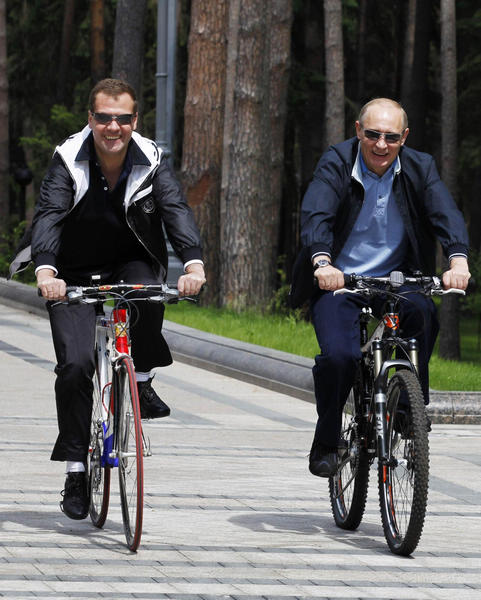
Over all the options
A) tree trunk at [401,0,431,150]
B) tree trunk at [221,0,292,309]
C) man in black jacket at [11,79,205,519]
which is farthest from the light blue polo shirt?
tree trunk at [401,0,431,150]

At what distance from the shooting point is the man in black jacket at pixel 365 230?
6527mm

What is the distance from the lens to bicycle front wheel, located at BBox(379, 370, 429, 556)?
6.08 m

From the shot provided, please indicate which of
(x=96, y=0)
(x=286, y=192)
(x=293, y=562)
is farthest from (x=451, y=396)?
(x=96, y=0)

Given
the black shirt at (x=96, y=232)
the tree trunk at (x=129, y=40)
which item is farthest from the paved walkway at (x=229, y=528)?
the tree trunk at (x=129, y=40)

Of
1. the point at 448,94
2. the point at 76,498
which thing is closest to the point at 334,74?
the point at 448,94

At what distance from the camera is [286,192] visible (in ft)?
102

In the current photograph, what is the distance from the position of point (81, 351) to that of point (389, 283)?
50.5 inches

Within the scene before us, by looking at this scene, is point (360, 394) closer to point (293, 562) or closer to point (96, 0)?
point (293, 562)

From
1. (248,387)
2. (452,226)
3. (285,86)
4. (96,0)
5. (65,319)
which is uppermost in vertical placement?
(96,0)

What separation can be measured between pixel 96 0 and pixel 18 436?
26155 mm

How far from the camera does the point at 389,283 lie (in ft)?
21.0

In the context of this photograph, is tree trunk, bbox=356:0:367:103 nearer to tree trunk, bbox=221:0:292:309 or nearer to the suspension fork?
tree trunk, bbox=221:0:292:309

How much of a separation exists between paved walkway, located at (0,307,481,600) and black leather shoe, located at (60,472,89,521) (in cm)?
9

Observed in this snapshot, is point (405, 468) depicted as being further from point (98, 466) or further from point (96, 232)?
point (96, 232)
